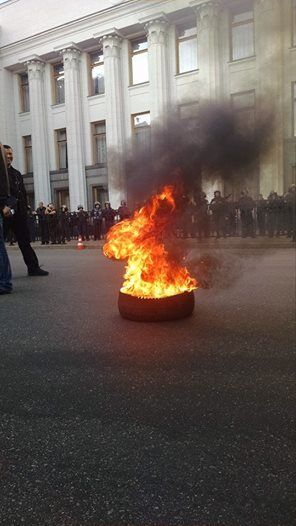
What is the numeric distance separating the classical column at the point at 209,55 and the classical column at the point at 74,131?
22.1 metres

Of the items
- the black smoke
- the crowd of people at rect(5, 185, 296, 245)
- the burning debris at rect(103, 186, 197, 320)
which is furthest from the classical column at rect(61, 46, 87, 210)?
the burning debris at rect(103, 186, 197, 320)

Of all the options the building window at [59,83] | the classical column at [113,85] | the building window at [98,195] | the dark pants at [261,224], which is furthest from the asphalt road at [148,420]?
the building window at [59,83]

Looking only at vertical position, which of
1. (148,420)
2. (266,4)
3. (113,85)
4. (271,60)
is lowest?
(148,420)

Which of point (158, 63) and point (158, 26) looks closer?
point (158, 26)

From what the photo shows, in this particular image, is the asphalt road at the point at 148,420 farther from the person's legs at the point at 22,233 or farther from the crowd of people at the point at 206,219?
the person's legs at the point at 22,233

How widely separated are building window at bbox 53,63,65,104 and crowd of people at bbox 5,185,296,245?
1019cm

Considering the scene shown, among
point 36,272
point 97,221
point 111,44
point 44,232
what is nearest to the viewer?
point 36,272

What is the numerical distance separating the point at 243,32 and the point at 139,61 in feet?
68.9

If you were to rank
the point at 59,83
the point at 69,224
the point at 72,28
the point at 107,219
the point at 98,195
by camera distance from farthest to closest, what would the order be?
the point at 59,83 < the point at 98,195 < the point at 72,28 < the point at 69,224 < the point at 107,219

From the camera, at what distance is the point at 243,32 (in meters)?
4.05

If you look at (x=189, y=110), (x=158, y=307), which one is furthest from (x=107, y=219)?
(x=158, y=307)

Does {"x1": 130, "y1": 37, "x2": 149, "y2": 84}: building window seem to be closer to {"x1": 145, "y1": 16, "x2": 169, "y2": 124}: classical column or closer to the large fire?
{"x1": 145, "y1": 16, "x2": 169, "y2": 124}: classical column

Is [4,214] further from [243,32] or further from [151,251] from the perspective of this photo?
[243,32]

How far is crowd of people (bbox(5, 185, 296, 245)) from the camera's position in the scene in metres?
5.24
